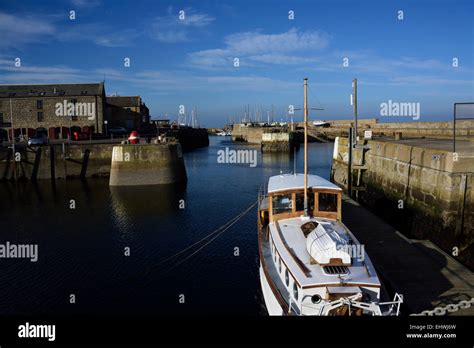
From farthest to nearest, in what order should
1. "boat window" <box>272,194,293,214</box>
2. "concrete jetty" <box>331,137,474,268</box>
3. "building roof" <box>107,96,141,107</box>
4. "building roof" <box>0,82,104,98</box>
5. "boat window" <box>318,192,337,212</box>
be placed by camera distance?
"building roof" <box>107,96,141,107</box> < "building roof" <box>0,82,104,98</box> < "concrete jetty" <box>331,137,474,268</box> < "boat window" <box>272,194,293,214</box> < "boat window" <box>318,192,337,212</box>

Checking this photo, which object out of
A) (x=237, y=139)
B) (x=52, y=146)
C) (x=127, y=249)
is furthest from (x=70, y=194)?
(x=237, y=139)

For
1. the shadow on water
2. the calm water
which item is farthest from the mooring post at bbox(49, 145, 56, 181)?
the shadow on water

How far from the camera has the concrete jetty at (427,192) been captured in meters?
22.2

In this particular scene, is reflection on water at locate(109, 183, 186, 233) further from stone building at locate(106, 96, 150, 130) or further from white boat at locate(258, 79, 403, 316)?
stone building at locate(106, 96, 150, 130)

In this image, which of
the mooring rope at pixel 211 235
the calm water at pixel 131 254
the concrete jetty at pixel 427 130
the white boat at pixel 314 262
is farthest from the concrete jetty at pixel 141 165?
the white boat at pixel 314 262

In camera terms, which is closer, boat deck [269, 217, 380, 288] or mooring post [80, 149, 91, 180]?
boat deck [269, 217, 380, 288]

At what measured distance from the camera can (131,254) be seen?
24.2m

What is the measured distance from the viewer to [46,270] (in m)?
22.0

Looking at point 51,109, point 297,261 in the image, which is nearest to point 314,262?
point 297,261

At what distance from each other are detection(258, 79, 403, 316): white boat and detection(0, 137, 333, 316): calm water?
12.1 ft

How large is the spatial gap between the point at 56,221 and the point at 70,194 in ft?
38.6

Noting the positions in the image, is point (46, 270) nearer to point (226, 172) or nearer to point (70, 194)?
point (70, 194)

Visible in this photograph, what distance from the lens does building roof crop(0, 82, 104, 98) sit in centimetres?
7444

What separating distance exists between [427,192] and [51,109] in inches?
2596
